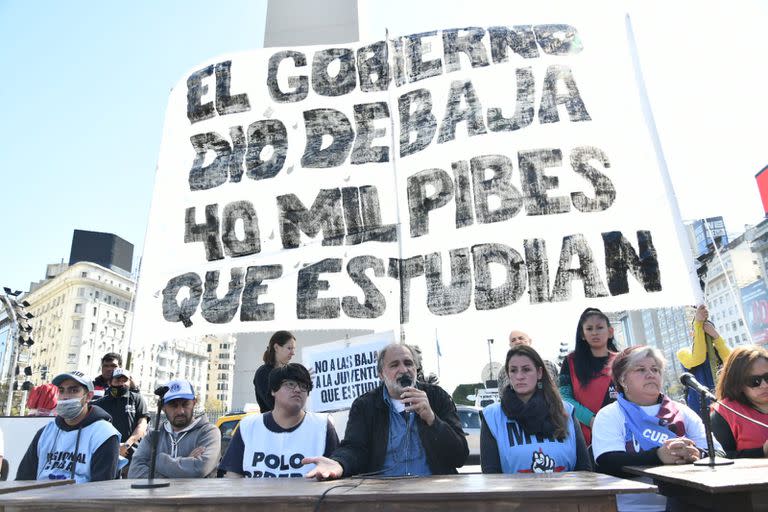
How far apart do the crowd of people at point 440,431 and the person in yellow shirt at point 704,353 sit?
859 mm

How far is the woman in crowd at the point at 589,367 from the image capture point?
4.14m

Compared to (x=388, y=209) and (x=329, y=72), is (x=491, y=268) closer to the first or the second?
(x=388, y=209)

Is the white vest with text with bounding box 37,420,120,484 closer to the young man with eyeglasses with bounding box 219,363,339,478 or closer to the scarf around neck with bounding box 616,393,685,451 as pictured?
the young man with eyeglasses with bounding box 219,363,339,478

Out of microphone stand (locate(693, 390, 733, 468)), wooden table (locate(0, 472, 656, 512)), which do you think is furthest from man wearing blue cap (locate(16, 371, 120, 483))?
microphone stand (locate(693, 390, 733, 468))

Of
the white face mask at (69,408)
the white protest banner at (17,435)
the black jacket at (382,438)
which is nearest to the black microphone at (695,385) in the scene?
the black jacket at (382,438)

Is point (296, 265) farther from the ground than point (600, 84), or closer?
closer

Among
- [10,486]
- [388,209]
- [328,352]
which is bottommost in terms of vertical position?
[10,486]

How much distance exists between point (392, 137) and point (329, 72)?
117 cm

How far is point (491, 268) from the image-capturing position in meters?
5.10

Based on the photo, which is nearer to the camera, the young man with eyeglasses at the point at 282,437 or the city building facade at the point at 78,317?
the young man with eyeglasses at the point at 282,437

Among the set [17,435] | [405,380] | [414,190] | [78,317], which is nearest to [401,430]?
[405,380]

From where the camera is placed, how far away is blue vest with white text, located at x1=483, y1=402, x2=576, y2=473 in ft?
10.4

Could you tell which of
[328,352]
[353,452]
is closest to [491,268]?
[328,352]

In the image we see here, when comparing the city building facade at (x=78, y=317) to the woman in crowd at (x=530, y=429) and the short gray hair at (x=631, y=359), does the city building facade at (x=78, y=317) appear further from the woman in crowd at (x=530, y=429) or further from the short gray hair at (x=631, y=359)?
the short gray hair at (x=631, y=359)
